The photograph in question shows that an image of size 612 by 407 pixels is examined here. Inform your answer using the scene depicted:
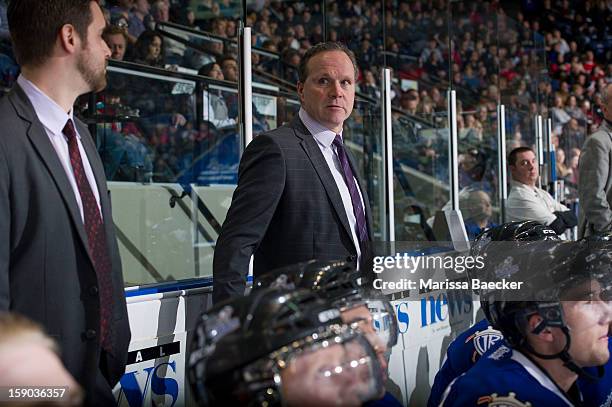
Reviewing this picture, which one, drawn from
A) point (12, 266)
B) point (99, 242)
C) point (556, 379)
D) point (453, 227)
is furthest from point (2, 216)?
point (453, 227)

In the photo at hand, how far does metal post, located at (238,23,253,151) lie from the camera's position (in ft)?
8.77

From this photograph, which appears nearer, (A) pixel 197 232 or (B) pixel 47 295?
(B) pixel 47 295

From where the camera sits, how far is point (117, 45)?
9.99 ft

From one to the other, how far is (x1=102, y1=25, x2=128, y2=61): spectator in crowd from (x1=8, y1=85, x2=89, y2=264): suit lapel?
4.89 ft

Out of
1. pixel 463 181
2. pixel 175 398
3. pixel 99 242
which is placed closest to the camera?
pixel 99 242

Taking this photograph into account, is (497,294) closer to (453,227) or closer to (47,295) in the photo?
(47,295)

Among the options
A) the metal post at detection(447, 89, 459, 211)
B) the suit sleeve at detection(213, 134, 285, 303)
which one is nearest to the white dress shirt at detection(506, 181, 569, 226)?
the metal post at detection(447, 89, 459, 211)

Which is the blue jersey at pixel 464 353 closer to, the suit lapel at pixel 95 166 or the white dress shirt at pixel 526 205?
the suit lapel at pixel 95 166

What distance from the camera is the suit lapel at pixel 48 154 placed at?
4.82 feet

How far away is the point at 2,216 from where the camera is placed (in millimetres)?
1383

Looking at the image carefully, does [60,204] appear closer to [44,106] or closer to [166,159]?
[44,106]

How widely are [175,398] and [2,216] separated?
0.94 metres

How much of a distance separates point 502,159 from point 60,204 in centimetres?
423

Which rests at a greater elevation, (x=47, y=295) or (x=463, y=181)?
(x=463, y=181)
